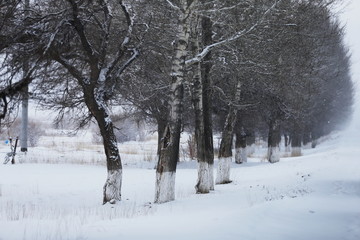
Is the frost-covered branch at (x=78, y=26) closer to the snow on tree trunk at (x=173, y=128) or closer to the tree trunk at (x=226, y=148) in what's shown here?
the snow on tree trunk at (x=173, y=128)

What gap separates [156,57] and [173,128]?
337 cm

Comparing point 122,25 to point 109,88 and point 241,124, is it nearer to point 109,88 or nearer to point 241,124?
point 109,88

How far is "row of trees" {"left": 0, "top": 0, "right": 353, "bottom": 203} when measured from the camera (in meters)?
9.30

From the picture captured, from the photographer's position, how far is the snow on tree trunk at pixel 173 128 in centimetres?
961

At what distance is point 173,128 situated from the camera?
966 centimetres

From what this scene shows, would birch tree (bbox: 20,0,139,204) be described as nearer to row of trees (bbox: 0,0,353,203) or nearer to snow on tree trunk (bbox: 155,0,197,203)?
row of trees (bbox: 0,0,353,203)

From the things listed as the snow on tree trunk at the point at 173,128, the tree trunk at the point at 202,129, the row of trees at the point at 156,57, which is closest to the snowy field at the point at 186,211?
the snow on tree trunk at the point at 173,128

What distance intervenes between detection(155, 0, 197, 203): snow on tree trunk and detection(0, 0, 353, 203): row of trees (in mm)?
25

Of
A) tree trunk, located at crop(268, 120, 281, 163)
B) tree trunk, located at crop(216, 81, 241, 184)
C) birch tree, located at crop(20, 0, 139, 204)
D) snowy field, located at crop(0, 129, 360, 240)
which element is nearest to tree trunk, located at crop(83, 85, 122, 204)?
birch tree, located at crop(20, 0, 139, 204)

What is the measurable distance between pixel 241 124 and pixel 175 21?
11762 mm

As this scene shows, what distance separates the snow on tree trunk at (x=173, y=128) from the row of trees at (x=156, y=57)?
0.08ft

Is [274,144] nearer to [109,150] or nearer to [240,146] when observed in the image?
[240,146]

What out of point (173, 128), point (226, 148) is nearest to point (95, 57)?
point (173, 128)

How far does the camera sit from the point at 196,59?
10.5m
